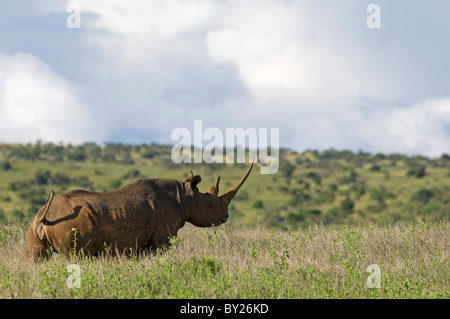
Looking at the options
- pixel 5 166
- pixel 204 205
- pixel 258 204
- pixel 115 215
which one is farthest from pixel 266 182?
pixel 115 215

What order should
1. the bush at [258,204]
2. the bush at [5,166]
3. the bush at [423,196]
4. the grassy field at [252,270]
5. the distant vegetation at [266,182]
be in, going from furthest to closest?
the bush at [5,166], the bush at [423,196], the bush at [258,204], the distant vegetation at [266,182], the grassy field at [252,270]

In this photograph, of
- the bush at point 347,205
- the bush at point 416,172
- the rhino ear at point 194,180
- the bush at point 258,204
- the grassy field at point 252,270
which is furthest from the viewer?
the bush at point 416,172

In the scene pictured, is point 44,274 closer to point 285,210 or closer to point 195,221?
point 195,221

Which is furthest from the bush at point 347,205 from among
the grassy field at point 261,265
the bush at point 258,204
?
the grassy field at point 261,265

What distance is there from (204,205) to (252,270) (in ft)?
5.34

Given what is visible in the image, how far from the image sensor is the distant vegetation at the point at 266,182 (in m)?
57.2

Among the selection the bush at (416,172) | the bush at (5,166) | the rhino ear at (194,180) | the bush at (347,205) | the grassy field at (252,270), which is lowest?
the grassy field at (252,270)

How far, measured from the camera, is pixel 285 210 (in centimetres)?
6016

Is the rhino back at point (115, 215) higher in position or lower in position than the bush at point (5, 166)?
lower

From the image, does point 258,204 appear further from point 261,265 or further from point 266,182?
point 261,265

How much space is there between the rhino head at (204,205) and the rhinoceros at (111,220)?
0.40 ft

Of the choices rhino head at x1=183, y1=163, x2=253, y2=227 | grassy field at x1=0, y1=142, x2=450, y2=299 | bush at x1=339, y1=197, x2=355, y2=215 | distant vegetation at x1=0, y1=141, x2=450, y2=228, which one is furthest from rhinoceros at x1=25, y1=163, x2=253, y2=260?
bush at x1=339, y1=197, x2=355, y2=215

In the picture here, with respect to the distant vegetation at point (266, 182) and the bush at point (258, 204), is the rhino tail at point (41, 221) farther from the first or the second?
the bush at point (258, 204)
